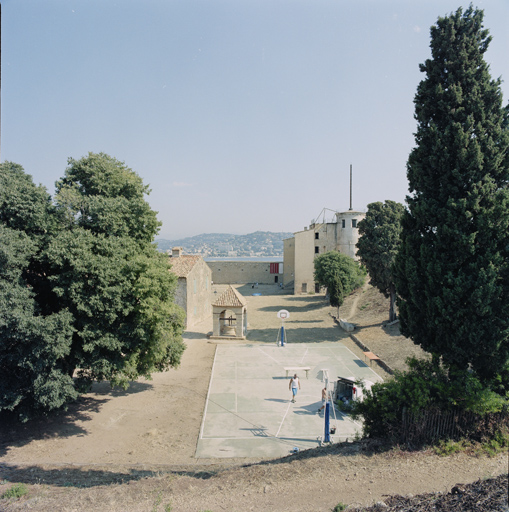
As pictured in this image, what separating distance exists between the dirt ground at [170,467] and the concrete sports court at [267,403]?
0.82 meters

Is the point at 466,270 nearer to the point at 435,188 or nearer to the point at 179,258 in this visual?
the point at 435,188

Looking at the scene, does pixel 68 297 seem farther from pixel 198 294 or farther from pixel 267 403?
pixel 198 294

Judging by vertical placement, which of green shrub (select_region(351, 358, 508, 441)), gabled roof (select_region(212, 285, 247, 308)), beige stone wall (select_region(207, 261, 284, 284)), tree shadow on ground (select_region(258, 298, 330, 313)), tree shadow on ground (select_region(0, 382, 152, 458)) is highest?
beige stone wall (select_region(207, 261, 284, 284))

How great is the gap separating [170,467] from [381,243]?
978 inches

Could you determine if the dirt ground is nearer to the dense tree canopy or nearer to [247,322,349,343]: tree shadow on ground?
the dense tree canopy

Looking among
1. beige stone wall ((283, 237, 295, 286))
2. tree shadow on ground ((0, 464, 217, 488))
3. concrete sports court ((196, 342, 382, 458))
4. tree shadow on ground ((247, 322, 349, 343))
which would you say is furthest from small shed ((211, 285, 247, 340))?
beige stone wall ((283, 237, 295, 286))

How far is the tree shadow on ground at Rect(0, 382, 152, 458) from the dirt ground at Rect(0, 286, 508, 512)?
0.13ft

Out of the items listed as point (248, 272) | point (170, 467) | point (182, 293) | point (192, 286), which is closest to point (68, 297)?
point (170, 467)

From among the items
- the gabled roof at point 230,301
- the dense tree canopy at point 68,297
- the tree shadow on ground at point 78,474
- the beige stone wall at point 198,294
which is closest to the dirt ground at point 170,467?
the tree shadow on ground at point 78,474

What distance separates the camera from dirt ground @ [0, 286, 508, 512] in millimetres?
8203

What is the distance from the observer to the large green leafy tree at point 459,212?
36.0 feet

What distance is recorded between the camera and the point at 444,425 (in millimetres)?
10273

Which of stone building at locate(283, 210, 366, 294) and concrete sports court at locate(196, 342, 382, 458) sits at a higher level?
stone building at locate(283, 210, 366, 294)

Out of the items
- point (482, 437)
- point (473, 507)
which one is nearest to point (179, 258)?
point (482, 437)
